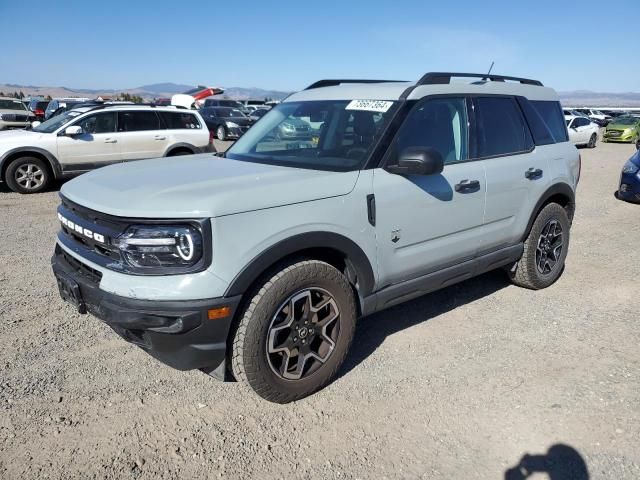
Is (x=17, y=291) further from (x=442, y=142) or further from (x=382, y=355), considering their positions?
(x=442, y=142)

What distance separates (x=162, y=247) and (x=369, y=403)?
1.54 metres

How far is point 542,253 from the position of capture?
4824 millimetres

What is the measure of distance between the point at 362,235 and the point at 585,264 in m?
3.83

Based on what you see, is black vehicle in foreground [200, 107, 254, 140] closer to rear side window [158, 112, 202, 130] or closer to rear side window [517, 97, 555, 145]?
rear side window [158, 112, 202, 130]

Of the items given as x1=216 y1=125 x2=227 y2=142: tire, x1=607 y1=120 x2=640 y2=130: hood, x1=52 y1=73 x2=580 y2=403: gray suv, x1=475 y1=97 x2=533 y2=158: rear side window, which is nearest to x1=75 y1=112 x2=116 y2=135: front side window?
x1=52 y1=73 x2=580 y2=403: gray suv

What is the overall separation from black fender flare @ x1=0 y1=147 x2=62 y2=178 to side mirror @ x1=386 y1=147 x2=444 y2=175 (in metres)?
8.49

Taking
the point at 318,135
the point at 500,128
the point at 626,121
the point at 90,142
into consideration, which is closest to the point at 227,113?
the point at 90,142

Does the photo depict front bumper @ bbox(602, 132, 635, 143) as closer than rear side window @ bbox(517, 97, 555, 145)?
No

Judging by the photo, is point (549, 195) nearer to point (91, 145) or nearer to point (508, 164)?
point (508, 164)

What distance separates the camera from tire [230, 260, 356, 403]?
2797 mm

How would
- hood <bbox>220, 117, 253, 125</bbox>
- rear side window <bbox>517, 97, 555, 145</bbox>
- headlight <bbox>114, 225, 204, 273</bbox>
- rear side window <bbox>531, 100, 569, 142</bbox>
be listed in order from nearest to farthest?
headlight <bbox>114, 225, 204, 273</bbox> → rear side window <bbox>517, 97, 555, 145</bbox> → rear side window <bbox>531, 100, 569, 142</bbox> → hood <bbox>220, 117, 253, 125</bbox>

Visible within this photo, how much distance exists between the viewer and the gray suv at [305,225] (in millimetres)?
2596

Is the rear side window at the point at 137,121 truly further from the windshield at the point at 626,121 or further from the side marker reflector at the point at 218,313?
the windshield at the point at 626,121

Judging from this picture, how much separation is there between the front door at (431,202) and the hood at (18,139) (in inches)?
330
